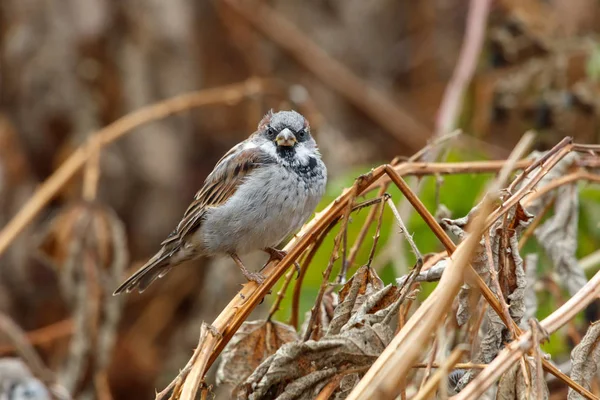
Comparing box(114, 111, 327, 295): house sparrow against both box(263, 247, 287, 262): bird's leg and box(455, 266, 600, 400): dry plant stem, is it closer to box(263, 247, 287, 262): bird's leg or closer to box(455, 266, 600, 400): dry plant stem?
box(263, 247, 287, 262): bird's leg

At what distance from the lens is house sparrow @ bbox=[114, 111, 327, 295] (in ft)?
10.5

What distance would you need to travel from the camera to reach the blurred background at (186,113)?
392cm

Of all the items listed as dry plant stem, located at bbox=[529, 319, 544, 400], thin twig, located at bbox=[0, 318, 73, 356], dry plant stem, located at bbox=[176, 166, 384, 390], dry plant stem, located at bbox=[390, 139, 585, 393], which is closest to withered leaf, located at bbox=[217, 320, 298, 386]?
dry plant stem, located at bbox=[176, 166, 384, 390]

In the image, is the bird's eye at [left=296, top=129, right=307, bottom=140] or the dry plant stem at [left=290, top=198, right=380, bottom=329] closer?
the dry plant stem at [left=290, top=198, right=380, bottom=329]

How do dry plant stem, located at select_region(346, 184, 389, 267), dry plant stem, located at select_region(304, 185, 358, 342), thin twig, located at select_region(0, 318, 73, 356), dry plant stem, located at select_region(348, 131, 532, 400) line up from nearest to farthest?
1. dry plant stem, located at select_region(348, 131, 532, 400)
2. dry plant stem, located at select_region(304, 185, 358, 342)
3. dry plant stem, located at select_region(346, 184, 389, 267)
4. thin twig, located at select_region(0, 318, 73, 356)

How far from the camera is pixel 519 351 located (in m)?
1.71

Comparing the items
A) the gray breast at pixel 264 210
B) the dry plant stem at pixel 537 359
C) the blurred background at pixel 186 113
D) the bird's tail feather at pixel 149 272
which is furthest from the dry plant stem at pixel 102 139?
the dry plant stem at pixel 537 359

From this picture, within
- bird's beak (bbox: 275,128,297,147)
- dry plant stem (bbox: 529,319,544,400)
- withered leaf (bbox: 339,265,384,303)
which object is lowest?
dry plant stem (bbox: 529,319,544,400)

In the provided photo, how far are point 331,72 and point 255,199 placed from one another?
3704mm

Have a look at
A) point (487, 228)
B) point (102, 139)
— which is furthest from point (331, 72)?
point (487, 228)

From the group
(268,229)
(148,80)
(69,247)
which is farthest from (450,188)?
(148,80)

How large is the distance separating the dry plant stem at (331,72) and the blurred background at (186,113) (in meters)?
0.02

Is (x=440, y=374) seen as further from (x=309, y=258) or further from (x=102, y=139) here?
(x=102, y=139)

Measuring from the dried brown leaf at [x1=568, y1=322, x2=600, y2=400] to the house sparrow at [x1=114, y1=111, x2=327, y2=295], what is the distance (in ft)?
4.44
